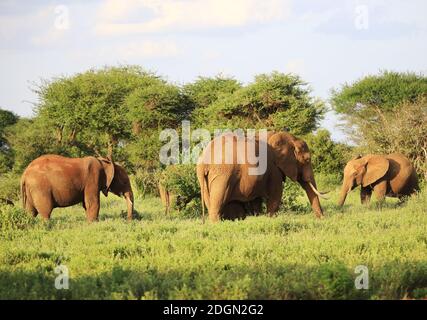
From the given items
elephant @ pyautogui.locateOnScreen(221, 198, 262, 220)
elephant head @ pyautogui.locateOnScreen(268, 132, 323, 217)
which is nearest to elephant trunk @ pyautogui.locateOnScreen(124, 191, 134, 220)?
elephant @ pyautogui.locateOnScreen(221, 198, 262, 220)

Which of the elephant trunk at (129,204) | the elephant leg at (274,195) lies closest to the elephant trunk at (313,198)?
the elephant leg at (274,195)

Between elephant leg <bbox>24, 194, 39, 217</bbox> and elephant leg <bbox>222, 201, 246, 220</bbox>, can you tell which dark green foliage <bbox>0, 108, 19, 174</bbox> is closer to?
elephant leg <bbox>24, 194, 39, 217</bbox>

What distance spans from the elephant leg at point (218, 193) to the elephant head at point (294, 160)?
1.56 m

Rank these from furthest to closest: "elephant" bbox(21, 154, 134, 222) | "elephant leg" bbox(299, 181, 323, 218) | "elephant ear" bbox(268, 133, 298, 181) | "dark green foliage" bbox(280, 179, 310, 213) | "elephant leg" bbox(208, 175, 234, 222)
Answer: "dark green foliage" bbox(280, 179, 310, 213) < "elephant leg" bbox(299, 181, 323, 218) < "elephant" bbox(21, 154, 134, 222) < "elephant ear" bbox(268, 133, 298, 181) < "elephant leg" bbox(208, 175, 234, 222)

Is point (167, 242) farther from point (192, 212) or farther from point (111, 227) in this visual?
point (192, 212)

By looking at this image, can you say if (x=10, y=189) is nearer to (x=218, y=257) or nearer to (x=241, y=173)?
(x=241, y=173)

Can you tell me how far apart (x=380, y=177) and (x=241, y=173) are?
6.43 m

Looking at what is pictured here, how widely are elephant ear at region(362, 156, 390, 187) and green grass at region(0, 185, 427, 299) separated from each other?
→ 4.45m

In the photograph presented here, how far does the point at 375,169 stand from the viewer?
18922 millimetres

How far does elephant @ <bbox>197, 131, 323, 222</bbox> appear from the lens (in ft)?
44.4

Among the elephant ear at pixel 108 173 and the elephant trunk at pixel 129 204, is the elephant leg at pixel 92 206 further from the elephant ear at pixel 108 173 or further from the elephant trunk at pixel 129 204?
the elephant trunk at pixel 129 204

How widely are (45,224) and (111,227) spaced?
137 centimetres

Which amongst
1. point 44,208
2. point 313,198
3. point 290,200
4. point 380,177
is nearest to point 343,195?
point 380,177

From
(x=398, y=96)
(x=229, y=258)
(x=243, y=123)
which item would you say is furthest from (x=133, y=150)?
(x=229, y=258)
